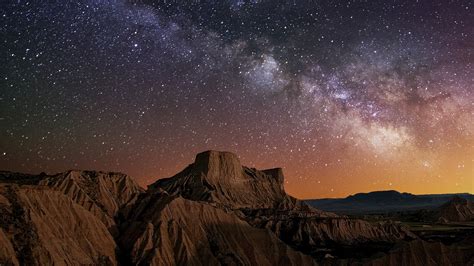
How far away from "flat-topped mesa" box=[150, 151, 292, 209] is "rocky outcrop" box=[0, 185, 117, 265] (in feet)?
318

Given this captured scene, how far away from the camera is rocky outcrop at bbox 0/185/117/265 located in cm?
4156

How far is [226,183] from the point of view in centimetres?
17000

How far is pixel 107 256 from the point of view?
5134cm

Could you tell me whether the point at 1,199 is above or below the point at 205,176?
below

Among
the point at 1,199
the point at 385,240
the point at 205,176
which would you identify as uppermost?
the point at 205,176

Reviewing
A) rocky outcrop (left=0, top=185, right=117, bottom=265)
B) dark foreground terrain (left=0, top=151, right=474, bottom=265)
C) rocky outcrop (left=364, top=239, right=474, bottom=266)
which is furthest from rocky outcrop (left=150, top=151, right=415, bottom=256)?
rocky outcrop (left=0, top=185, right=117, bottom=265)

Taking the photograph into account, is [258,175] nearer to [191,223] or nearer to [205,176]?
[205,176]

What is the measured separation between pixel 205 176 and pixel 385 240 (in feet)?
225

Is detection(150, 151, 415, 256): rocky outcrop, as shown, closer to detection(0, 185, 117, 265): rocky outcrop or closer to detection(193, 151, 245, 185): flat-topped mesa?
detection(193, 151, 245, 185): flat-topped mesa

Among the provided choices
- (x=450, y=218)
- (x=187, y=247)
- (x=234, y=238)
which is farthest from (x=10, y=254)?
(x=450, y=218)

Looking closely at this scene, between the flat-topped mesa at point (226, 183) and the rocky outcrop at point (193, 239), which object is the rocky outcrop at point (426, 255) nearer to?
the rocky outcrop at point (193, 239)

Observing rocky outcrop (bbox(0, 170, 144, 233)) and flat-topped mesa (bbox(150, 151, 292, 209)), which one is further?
flat-topped mesa (bbox(150, 151, 292, 209))

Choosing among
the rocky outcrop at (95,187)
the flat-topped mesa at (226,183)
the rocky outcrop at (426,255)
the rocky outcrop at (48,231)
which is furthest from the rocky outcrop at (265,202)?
the rocky outcrop at (48,231)

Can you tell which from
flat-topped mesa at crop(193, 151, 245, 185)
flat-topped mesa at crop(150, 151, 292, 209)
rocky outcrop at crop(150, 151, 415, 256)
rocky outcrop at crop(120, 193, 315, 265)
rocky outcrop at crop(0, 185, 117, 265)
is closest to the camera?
rocky outcrop at crop(0, 185, 117, 265)
